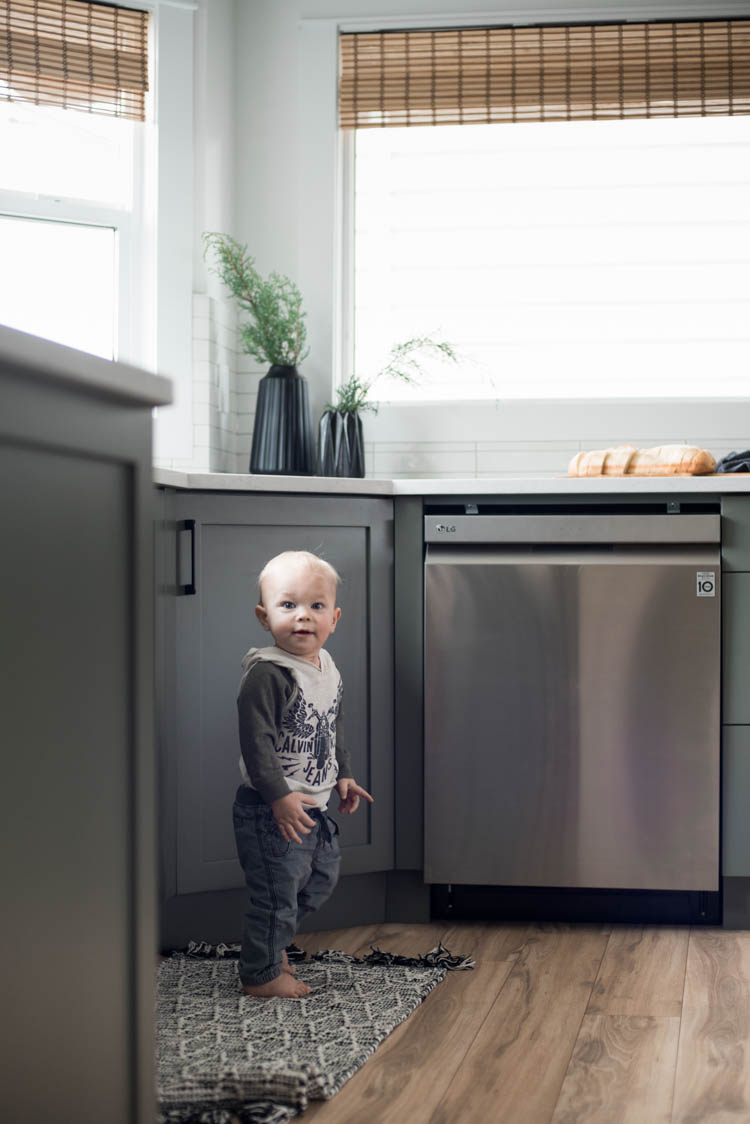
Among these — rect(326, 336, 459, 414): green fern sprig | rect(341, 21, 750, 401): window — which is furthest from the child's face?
rect(341, 21, 750, 401): window

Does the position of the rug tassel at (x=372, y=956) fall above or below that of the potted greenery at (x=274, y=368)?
below

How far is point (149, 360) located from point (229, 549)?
2.86 feet

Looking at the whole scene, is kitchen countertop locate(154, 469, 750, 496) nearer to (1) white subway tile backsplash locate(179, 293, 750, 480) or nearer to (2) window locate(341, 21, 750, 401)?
(1) white subway tile backsplash locate(179, 293, 750, 480)

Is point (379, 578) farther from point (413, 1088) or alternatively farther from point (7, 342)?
point (7, 342)

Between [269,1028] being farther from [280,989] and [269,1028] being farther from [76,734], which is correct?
[76,734]

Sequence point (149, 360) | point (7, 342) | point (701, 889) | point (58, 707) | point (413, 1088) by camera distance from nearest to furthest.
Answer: point (7, 342), point (58, 707), point (413, 1088), point (701, 889), point (149, 360)

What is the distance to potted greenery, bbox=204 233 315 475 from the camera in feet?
9.02

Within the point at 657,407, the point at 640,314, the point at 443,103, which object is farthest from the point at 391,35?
the point at 657,407

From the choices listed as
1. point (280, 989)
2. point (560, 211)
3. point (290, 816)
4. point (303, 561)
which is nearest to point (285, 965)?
point (280, 989)

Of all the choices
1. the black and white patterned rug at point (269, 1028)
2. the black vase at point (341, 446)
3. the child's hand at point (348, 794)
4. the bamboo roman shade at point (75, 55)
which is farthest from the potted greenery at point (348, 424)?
the black and white patterned rug at point (269, 1028)

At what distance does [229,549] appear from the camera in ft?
6.97

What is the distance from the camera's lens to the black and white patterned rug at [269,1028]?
4.85ft

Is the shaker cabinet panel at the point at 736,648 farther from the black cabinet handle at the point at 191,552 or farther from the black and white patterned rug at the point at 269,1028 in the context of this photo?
the black cabinet handle at the point at 191,552

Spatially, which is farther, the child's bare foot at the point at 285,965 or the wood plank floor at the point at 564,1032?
the child's bare foot at the point at 285,965
